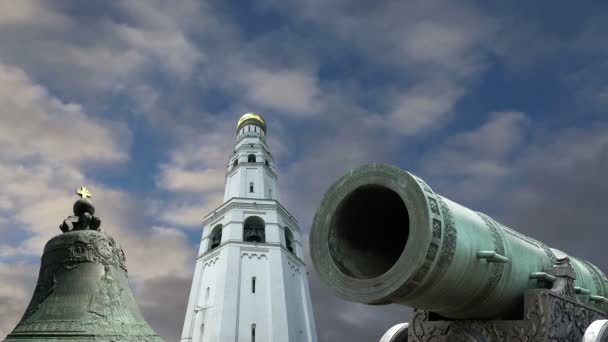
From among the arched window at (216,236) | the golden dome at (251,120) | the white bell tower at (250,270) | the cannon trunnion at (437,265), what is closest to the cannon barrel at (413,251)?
the cannon trunnion at (437,265)

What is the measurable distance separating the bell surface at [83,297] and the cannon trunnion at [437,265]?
1.99 metres

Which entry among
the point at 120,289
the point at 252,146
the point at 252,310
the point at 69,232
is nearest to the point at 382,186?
the point at 120,289

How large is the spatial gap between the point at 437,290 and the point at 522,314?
1.73 m

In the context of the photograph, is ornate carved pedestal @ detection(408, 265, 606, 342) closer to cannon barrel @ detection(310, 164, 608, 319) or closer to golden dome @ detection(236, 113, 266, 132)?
cannon barrel @ detection(310, 164, 608, 319)

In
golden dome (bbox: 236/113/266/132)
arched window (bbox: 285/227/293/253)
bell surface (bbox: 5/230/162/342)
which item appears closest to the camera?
bell surface (bbox: 5/230/162/342)

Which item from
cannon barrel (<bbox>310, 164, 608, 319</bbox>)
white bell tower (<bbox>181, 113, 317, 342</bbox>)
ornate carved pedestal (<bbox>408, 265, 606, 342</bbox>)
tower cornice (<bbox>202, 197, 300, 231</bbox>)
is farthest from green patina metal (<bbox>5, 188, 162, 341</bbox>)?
tower cornice (<bbox>202, 197, 300, 231</bbox>)

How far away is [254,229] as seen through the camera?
102 feet

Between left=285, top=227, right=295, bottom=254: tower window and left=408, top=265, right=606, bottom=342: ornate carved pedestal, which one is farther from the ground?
left=285, top=227, right=295, bottom=254: tower window

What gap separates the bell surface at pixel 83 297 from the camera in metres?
5.00

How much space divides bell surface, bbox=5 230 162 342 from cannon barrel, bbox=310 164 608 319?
1977 mm

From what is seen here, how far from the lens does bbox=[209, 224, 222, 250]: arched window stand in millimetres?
31453

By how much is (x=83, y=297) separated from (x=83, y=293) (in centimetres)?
4

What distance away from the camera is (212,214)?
3173 cm

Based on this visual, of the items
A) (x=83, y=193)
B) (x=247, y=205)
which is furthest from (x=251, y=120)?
(x=83, y=193)
